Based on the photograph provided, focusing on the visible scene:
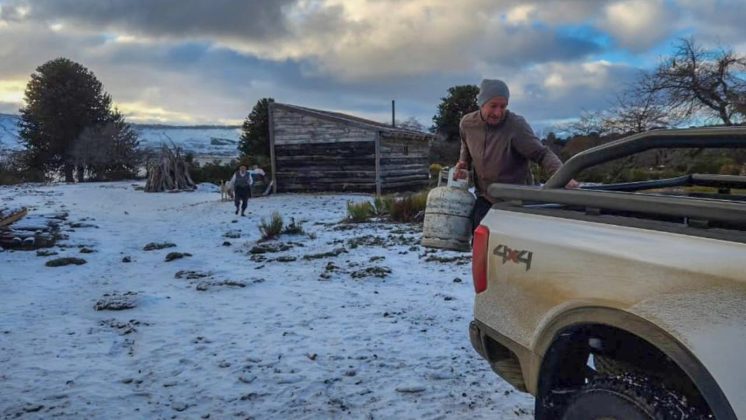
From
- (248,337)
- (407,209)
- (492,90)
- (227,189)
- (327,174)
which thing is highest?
(492,90)

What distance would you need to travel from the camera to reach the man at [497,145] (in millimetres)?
3811

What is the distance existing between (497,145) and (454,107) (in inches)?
1318

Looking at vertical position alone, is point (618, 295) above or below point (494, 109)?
below

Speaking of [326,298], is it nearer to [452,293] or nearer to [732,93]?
[452,293]

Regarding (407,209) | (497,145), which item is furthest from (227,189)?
(497,145)

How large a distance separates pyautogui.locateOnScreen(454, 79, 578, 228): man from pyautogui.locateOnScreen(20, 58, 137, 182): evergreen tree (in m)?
39.4

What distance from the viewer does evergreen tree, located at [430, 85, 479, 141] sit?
119 feet

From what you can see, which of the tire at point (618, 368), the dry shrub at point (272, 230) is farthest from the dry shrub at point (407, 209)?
the tire at point (618, 368)

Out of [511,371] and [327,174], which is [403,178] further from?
[511,371]

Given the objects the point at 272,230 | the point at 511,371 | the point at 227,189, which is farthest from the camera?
the point at 227,189

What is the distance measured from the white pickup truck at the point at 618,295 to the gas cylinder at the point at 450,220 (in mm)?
1225

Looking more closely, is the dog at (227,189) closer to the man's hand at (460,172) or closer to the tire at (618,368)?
the man's hand at (460,172)

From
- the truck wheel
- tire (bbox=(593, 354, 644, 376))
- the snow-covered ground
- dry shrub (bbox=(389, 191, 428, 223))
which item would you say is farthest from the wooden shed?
the truck wheel

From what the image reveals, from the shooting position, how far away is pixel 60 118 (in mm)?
39375
